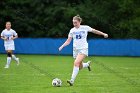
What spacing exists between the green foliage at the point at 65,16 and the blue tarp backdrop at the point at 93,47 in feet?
22.9

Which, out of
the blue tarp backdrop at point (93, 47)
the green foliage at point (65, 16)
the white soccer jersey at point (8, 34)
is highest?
the white soccer jersey at point (8, 34)

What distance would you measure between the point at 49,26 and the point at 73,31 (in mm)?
31814

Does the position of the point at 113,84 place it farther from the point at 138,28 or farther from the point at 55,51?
the point at 138,28

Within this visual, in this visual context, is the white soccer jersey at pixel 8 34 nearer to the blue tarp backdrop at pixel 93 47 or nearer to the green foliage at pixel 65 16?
the blue tarp backdrop at pixel 93 47

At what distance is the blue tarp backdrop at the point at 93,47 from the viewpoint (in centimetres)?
3778

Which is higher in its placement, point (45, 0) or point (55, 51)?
point (45, 0)

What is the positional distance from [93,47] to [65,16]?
9382 mm

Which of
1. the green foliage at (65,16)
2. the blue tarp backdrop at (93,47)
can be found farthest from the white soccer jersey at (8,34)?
the green foliage at (65,16)

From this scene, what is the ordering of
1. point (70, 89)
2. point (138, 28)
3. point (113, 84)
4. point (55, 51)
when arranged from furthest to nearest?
point (138, 28)
point (55, 51)
point (113, 84)
point (70, 89)

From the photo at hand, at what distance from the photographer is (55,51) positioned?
3859 centimetres

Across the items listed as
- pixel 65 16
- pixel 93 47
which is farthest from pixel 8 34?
pixel 65 16

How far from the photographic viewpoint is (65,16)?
153ft

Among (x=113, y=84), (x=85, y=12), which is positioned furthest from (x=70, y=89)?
(x=85, y=12)

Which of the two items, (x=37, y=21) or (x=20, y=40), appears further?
(x=37, y=21)
